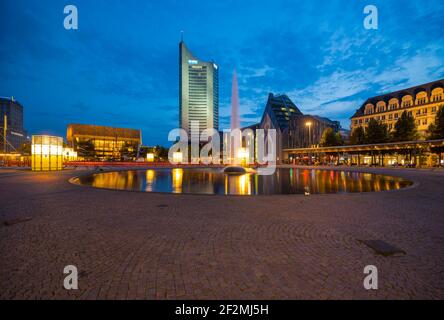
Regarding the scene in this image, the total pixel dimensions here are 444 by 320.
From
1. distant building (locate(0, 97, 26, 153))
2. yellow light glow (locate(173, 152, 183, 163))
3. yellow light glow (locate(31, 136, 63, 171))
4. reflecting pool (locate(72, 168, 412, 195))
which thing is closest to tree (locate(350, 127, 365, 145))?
reflecting pool (locate(72, 168, 412, 195))

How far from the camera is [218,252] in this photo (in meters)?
4.53

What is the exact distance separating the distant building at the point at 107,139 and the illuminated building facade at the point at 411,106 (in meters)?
104

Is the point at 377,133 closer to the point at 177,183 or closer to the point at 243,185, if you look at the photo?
the point at 243,185

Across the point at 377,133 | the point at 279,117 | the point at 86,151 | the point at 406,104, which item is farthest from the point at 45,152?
the point at 279,117

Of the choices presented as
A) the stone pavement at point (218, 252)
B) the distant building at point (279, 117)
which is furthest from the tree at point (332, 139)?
the stone pavement at point (218, 252)

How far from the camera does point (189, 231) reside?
19.2 ft

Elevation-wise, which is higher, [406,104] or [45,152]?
[406,104]

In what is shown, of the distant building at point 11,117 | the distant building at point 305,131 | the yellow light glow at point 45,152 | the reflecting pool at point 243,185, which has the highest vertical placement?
the distant building at point 11,117

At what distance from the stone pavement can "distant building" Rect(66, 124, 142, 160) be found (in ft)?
378

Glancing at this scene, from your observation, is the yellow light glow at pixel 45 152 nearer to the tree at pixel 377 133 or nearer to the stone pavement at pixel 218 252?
the stone pavement at pixel 218 252

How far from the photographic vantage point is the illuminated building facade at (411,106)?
60.8 metres

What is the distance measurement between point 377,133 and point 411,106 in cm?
1820

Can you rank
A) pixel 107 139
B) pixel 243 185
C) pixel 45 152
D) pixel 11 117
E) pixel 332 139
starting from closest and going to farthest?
pixel 243 185
pixel 45 152
pixel 332 139
pixel 107 139
pixel 11 117
